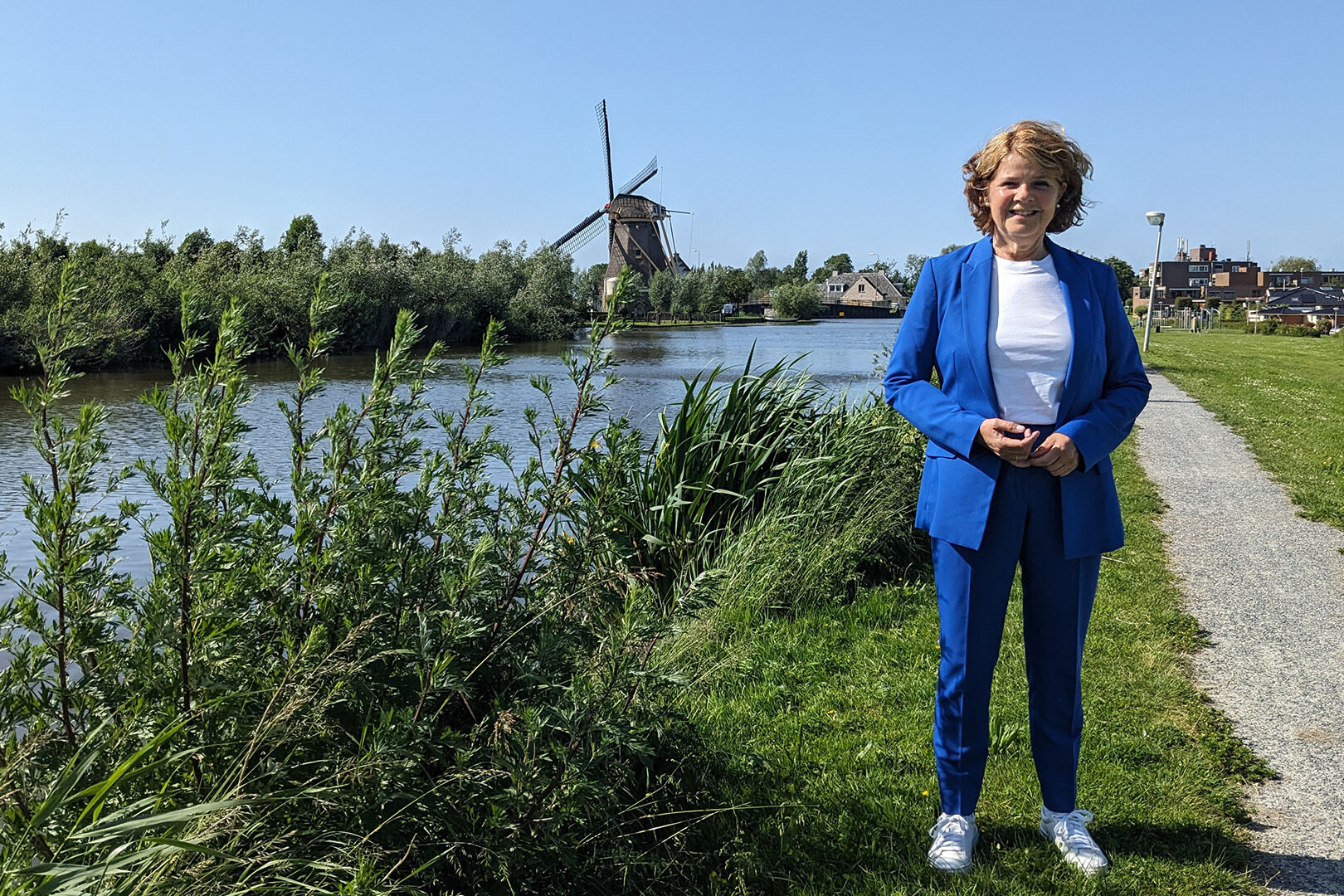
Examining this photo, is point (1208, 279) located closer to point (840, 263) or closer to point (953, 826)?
point (840, 263)

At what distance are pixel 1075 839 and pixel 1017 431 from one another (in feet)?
4.01

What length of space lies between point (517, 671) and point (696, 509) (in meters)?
3.52

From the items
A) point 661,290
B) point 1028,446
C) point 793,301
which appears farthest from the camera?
point 793,301

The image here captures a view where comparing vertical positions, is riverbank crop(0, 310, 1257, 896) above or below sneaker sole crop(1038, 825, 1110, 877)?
above

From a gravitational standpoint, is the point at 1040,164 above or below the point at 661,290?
below

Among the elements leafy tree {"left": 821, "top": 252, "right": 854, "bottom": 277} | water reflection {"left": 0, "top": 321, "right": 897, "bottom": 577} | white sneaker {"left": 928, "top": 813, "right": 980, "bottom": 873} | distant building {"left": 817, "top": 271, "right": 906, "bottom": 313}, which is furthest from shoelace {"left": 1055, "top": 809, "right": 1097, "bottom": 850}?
leafy tree {"left": 821, "top": 252, "right": 854, "bottom": 277}

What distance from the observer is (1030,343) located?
9.05 feet

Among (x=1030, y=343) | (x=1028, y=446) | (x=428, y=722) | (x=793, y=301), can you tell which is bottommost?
(x=428, y=722)

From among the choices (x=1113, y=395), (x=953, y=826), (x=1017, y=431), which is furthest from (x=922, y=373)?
(x=953, y=826)

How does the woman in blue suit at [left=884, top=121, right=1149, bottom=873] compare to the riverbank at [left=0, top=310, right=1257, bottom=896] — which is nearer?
the riverbank at [left=0, top=310, right=1257, bottom=896]

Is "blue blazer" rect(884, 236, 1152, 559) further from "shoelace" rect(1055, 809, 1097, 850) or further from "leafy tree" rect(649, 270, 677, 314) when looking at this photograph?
"leafy tree" rect(649, 270, 677, 314)

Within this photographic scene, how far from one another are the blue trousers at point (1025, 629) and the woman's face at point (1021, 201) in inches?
24.6

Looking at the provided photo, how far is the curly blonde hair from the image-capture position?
2.72 metres

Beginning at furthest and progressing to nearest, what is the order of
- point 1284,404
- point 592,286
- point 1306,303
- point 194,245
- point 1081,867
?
1. point 1306,303
2. point 592,286
3. point 194,245
4. point 1284,404
5. point 1081,867
